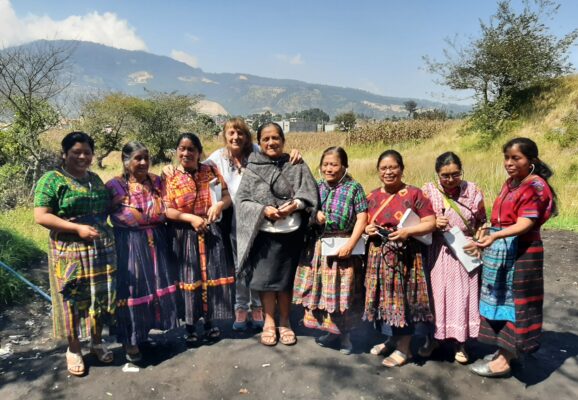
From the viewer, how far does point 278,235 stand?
3135 mm

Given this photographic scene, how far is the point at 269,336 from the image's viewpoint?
3395 mm

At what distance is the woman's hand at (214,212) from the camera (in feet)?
10.5

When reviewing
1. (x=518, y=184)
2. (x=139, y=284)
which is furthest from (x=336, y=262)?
(x=139, y=284)

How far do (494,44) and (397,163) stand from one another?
→ 13.7 m

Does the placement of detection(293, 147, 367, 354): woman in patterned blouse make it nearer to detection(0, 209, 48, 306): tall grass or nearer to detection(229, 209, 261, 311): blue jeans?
detection(229, 209, 261, 311): blue jeans

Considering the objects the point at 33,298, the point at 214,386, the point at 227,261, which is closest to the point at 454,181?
the point at 227,261

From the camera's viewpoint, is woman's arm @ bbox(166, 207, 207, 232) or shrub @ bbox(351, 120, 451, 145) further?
shrub @ bbox(351, 120, 451, 145)

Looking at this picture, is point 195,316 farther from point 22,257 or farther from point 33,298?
point 22,257

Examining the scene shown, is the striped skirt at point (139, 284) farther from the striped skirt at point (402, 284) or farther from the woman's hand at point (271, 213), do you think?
the striped skirt at point (402, 284)

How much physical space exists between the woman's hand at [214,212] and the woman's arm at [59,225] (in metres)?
0.81

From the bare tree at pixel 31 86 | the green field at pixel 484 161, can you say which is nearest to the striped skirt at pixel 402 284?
the green field at pixel 484 161

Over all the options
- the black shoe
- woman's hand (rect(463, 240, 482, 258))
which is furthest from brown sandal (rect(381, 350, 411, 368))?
woman's hand (rect(463, 240, 482, 258))

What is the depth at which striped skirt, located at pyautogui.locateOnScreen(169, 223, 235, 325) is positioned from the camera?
3.25 meters

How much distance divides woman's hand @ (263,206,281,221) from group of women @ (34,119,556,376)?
0.05 ft
